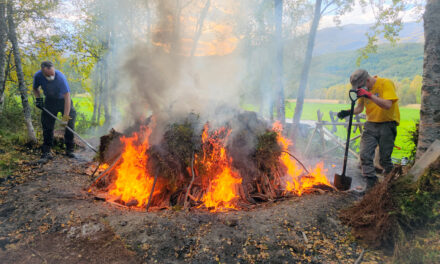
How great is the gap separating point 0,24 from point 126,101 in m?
3.87

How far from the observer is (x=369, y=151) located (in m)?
4.18

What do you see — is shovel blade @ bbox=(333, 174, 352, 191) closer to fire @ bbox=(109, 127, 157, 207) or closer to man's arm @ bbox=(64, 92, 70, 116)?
fire @ bbox=(109, 127, 157, 207)

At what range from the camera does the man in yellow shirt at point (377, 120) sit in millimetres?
3965

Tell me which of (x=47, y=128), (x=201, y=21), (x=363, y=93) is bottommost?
(x=47, y=128)

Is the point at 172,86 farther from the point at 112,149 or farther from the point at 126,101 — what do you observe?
the point at 112,149

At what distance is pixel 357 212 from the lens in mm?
3023

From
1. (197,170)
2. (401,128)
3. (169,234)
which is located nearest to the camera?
(169,234)

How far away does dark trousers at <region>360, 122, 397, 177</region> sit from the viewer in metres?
4.05

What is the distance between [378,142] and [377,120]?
43 centimetres

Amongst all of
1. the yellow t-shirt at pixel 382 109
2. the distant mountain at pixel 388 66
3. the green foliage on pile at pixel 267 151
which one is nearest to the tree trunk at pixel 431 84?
the yellow t-shirt at pixel 382 109

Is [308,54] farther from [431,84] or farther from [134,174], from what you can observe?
[134,174]

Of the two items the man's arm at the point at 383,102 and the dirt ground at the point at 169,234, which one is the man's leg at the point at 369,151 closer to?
the man's arm at the point at 383,102

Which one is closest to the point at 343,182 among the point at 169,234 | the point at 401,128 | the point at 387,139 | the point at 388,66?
the point at 387,139

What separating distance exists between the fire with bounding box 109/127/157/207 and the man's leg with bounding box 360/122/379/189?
3.85 metres
